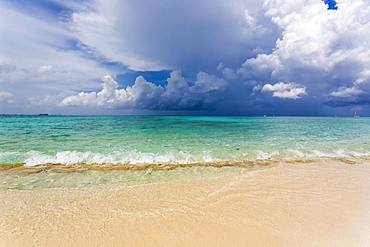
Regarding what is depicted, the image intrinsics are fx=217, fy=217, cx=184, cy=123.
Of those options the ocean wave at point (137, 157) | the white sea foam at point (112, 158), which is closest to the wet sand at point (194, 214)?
the ocean wave at point (137, 157)

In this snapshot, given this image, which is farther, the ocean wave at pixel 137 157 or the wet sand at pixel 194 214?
the ocean wave at pixel 137 157

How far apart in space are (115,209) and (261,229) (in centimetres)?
375

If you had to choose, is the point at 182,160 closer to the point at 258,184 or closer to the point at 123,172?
the point at 123,172

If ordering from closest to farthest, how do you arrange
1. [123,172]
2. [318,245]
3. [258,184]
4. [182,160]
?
[318,245] < [258,184] < [123,172] < [182,160]

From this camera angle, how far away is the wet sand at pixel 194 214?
14.9 feet

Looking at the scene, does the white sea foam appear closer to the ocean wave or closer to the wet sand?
the ocean wave

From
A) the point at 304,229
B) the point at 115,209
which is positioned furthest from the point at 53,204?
the point at 304,229

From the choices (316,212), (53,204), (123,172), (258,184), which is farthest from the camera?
(123,172)

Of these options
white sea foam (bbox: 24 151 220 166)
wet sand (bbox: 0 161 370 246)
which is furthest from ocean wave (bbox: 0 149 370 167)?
wet sand (bbox: 0 161 370 246)

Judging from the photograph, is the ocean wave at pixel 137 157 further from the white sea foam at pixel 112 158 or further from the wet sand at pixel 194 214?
the wet sand at pixel 194 214

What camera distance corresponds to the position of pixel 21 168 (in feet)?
34.0

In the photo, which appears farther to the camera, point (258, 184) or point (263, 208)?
point (258, 184)

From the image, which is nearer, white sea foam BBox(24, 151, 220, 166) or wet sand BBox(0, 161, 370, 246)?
wet sand BBox(0, 161, 370, 246)

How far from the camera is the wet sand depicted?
4551mm
